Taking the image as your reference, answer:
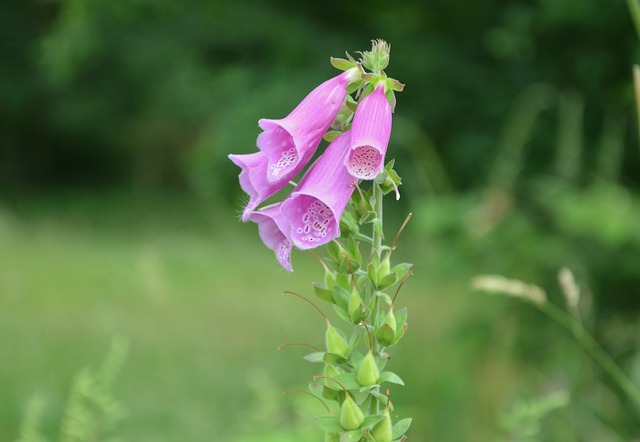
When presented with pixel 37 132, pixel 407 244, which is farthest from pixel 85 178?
pixel 407 244

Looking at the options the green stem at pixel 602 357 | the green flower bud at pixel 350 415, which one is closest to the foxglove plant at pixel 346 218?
the green flower bud at pixel 350 415

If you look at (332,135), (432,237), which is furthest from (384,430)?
(432,237)

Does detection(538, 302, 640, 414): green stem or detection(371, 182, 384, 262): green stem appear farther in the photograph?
detection(538, 302, 640, 414): green stem

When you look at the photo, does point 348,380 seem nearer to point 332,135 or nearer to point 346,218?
point 346,218

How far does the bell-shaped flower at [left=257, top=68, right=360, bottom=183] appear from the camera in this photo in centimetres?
121

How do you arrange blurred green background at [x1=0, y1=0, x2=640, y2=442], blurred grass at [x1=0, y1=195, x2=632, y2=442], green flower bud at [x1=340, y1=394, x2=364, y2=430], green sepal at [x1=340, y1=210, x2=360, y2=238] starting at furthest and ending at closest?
blurred grass at [x1=0, y1=195, x2=632, y2=442], blurred green background at [x1=0, y1=0, x2=640, y2=442], green sepal at [x1=340, y1=210, x2=360, y2=238], green flower bud at [x1=340, y1=394, x2=364, y2=430]

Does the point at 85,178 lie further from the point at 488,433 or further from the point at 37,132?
the point at 488,433

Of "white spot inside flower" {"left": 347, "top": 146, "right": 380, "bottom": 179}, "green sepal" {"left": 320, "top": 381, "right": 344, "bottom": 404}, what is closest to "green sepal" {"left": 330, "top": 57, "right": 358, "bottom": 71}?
"white spot inside flower" {"left": 347, "top": 146, "right": 380, "bottom": 179}

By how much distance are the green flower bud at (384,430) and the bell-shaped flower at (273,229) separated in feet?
0.92

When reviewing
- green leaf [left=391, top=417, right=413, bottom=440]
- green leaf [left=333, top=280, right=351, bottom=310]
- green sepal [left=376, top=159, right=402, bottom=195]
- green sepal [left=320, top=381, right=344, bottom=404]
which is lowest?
green leaf [left=391, top=417, right=413, bottom=440]

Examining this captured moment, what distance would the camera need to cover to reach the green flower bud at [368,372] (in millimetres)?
1087

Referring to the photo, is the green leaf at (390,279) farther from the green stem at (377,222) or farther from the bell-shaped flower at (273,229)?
the bell-shaped flower at (273,229)

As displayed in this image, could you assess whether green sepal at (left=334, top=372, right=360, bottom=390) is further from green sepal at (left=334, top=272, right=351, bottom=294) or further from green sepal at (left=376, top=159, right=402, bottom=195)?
green sepal at (left=376, top=159, right=402, bottom=195)

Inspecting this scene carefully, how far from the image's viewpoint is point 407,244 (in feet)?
28.2
